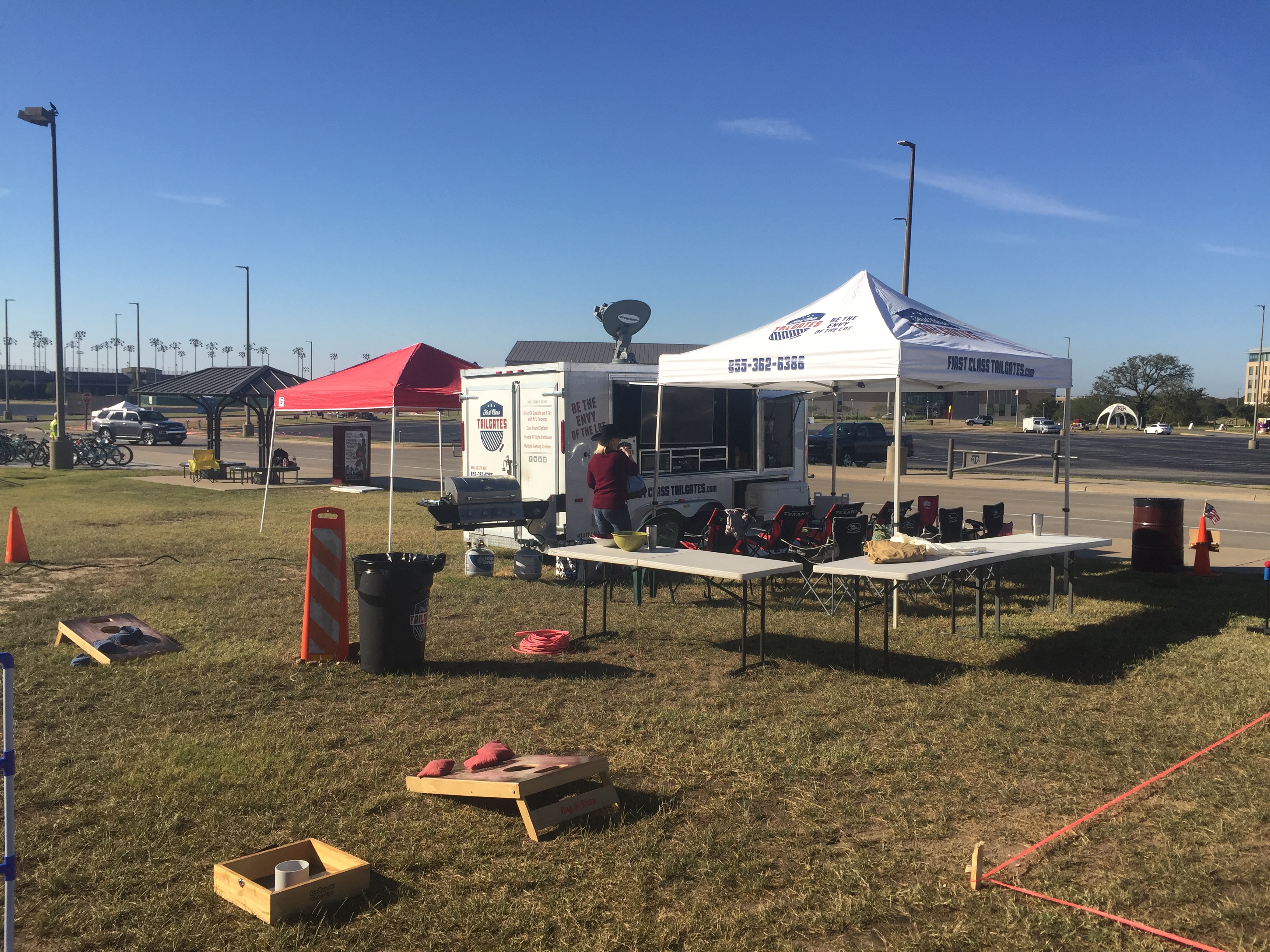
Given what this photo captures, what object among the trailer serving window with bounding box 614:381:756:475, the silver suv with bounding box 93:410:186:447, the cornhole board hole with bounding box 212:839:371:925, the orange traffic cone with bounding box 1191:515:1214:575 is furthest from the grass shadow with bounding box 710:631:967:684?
the silver suv with bounding box 93:410:186:447

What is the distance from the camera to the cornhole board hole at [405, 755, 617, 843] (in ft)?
14.3

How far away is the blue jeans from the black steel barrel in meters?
5.87

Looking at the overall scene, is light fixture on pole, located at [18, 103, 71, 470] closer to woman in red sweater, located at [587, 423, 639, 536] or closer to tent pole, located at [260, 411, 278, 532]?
tent pole, located at [260, 411, 278, 532]

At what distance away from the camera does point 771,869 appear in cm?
400

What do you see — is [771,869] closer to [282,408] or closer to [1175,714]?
[1175,714]

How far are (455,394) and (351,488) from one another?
10166mm

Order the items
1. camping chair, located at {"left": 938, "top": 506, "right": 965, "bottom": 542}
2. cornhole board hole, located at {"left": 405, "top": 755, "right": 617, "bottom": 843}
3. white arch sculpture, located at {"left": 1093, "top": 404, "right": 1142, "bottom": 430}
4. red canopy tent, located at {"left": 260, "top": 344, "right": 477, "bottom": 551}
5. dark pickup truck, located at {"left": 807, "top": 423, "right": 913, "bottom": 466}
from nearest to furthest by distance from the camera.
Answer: cornhole board hole, located at {"left": 405, "top": 755, "right": 617, "bottom": 843} < camping chair, located at {"left": 938, "top": 506, "right": 965, "bottom": 542} < red canopy tent, located at {"left": 260, "top": 344, "right": 477, "bottom": 551} < dark pickup truck, located at {"left": 807, "top": 423, "right": 913, "bottom": 466} < white arch sculpture, located at {"left": 1093, "top": 404, "right": 1142, "bottom": 430}

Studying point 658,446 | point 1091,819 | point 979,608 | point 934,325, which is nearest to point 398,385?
point 658,446

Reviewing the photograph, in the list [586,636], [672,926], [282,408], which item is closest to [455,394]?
[282,408]

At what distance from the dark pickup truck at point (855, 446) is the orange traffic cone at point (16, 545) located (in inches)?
941

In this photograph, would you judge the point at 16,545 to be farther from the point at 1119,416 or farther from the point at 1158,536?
the point at 1119,416

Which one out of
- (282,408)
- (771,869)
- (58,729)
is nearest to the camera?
(771,869)

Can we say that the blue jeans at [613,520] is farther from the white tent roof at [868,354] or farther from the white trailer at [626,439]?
the white tent roof at [868,354]

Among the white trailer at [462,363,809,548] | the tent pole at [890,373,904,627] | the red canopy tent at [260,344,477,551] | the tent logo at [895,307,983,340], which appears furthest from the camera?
the red canopy tent at [260,344,477,551]
